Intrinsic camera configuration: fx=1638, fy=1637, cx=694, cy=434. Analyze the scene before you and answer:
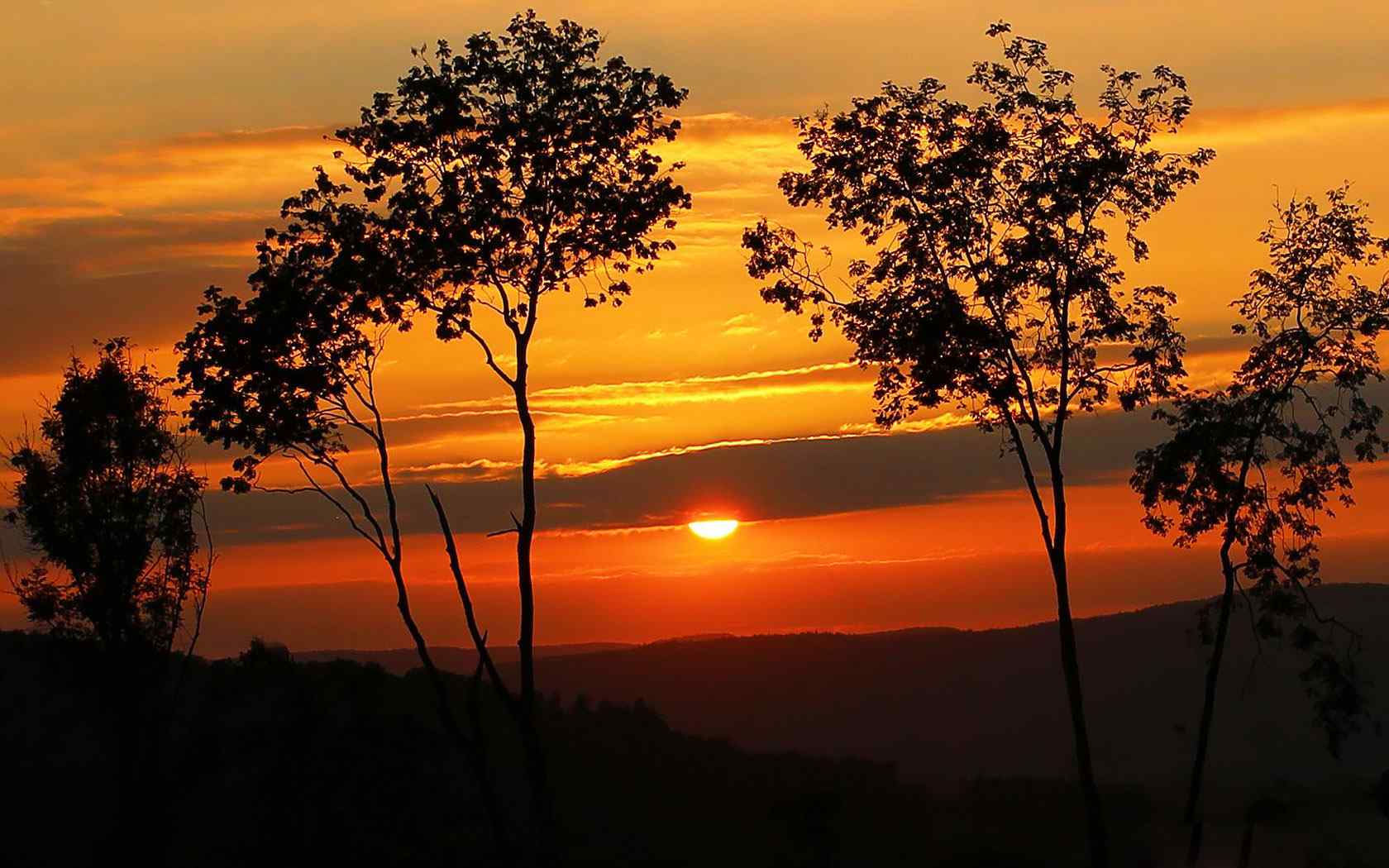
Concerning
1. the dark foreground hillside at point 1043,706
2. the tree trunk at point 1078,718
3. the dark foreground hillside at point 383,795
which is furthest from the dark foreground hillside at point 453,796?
the tree trunk at point 1078,718

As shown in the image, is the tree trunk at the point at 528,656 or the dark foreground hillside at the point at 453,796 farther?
the dark foreground hillside at the point at 453,796

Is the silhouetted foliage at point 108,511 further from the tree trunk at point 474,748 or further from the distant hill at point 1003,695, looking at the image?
the distant hill at point 1003,695

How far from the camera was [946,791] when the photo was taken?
70.9 meters

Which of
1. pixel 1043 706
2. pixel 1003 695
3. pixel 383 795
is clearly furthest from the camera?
pixel 1003 695

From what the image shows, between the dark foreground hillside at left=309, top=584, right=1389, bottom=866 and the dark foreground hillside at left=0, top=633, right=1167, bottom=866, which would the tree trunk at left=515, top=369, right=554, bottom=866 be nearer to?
the dark foreground hillside at left=0, top=633, right=1167, bottom=866

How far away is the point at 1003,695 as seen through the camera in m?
132

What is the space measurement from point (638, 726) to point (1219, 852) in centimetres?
2463

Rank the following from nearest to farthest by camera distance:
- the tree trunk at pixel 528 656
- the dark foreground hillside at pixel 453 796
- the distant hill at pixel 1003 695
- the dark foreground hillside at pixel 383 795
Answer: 1. the tree trunk at pixel 528 656
2. the dark foreground hillside at pixel 383 795
3. the dark foreground hillside at pixel 453 796
4. the distant hill at pixel 1003 695

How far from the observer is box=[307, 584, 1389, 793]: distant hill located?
331 ft

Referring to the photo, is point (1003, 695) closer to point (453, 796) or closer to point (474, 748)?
point (453, 796)

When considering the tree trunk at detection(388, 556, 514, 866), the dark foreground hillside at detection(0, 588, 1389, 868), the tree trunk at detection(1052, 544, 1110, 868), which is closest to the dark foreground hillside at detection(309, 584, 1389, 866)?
the dark foreground hillside at detection(0, 588, 1389, 868)

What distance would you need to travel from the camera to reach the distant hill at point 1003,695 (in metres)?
101

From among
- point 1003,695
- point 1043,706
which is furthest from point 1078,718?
point 1003,695

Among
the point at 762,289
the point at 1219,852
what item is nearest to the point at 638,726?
the point at 1219,852
